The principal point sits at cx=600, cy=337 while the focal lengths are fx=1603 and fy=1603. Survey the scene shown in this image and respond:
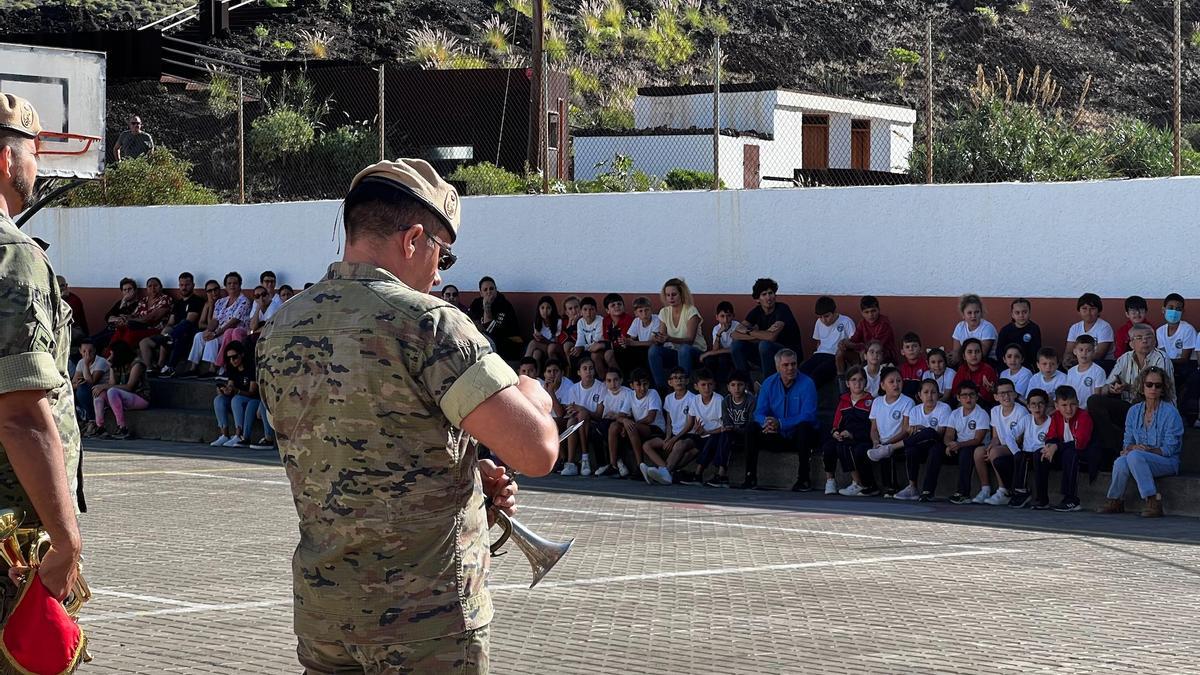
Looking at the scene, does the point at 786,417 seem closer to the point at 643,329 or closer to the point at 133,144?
the point at 643,329

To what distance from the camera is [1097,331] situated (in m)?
14.3

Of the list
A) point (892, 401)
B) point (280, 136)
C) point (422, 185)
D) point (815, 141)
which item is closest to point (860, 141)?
point (815, 141)

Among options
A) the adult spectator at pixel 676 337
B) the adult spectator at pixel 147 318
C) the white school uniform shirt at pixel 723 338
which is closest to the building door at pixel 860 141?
the adult spectator at pixel 147 318

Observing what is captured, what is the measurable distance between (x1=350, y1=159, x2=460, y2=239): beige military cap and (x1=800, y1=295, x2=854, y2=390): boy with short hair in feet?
40.4

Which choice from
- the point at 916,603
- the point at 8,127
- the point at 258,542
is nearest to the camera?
the point at 8,127

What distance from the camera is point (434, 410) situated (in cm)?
348

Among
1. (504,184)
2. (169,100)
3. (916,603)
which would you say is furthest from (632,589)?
(169,100)

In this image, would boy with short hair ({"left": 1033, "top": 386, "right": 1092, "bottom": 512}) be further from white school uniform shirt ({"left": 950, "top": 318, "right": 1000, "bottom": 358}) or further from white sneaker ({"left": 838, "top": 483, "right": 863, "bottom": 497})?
white sneaker ({"left": 838, "top": 483, "right": 863, "bottom": 497})

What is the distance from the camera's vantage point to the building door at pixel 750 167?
2850 cm

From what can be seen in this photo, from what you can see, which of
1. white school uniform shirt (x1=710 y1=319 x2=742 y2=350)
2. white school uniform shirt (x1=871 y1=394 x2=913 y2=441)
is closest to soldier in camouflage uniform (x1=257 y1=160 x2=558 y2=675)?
white school uniform shirt (x1=871 y1=394 x2=913 y2=441)

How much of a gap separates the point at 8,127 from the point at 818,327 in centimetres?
1265

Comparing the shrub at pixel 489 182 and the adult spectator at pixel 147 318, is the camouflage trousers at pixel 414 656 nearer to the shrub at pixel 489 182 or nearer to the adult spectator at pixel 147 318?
the adult spectator at pixel 147 318

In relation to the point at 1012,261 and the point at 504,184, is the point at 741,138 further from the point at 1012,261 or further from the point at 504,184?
the point at 1012,261

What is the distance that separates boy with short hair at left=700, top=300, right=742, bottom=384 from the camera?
16328 millimetres
